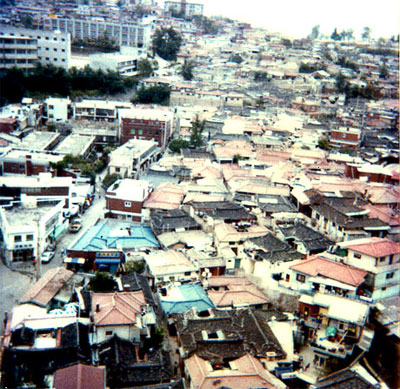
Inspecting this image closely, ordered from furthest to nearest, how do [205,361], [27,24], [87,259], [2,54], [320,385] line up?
[27,24], [2,54], [87,259], [205,361], [320,385]

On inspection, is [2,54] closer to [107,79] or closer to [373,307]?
[107,79]

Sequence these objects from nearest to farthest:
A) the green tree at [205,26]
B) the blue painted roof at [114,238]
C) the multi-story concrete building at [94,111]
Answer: the blue painted roof at [114,238], the multi-story concrete building at [94,111], the green tree at [205,26]

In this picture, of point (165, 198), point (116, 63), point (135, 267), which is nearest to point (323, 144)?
point (165, 198)

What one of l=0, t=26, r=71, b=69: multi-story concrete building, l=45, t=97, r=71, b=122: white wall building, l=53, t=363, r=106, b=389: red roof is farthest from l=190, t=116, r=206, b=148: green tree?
l=53, t=363, r=106, b=389: red roof

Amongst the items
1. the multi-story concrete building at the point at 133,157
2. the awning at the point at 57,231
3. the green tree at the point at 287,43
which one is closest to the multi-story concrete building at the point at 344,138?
the multi-story concrete building at the point at 133,157

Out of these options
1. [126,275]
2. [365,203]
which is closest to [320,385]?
[126,275]

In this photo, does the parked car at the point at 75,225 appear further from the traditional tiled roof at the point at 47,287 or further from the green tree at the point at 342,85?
the green tree at the point at 342,85

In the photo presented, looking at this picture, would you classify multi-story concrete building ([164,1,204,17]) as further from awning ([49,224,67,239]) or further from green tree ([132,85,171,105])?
awning ([49,224,67,239])
